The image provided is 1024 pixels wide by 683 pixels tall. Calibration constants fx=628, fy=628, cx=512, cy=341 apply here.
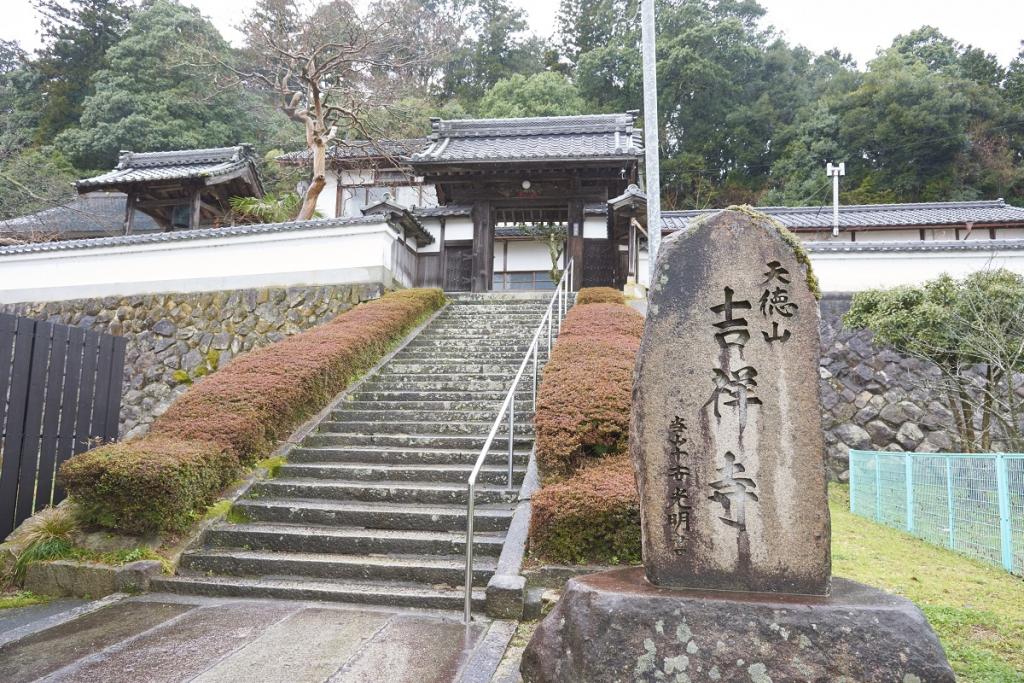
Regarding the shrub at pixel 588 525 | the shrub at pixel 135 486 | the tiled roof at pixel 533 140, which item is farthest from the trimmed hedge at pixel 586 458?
the tiled roof at pixel 533 140

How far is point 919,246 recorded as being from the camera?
39.5 feet

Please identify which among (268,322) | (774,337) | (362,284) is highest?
(362,284)

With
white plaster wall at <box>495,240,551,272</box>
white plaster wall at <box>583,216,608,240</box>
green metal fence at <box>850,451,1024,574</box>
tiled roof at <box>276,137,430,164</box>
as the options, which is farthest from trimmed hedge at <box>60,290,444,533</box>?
tiled roof at <box>276,137,430,164</box>

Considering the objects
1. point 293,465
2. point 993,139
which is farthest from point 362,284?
point 993,139

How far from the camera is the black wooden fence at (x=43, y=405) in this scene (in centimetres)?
571

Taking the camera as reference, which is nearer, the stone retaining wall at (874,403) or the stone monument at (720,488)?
the stone monument at (720,488)

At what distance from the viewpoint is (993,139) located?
2969 centimetres

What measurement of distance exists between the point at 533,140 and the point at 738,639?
58.3ft

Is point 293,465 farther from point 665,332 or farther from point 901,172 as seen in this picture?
point 901,172

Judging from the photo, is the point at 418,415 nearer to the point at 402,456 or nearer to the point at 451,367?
the point at 402,456

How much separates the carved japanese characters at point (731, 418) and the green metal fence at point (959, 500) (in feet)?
13.5

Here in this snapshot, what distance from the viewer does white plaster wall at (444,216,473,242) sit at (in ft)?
67.8

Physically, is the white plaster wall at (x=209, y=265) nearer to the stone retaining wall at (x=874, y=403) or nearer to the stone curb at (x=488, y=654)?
the stone retaining wall at (x=874, y=403)

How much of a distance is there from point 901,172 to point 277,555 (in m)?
33.6
